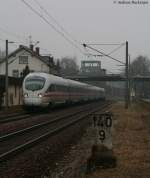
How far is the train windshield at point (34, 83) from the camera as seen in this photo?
129 feet

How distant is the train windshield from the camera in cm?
3928

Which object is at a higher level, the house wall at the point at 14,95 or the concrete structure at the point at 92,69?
the concrete structure at the point at 92,69

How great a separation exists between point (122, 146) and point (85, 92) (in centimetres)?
5463

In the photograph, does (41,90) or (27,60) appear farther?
(27,60)

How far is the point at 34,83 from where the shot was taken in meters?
39.5

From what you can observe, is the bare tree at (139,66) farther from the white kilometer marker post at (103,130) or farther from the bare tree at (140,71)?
the white kilometer marker post at (103,130)

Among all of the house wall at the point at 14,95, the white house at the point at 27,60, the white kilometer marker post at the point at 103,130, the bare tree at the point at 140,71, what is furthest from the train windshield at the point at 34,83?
the bare tree at the point at 140,71

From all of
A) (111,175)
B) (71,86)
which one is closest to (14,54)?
(71,86)

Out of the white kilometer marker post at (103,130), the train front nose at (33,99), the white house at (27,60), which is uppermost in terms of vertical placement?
the white house at (27,60)

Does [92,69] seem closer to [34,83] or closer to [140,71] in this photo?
[140,71]

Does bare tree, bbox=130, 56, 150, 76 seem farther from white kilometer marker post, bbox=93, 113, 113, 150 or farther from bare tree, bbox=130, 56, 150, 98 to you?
white kilometer marker post, bbox=93, 113, 113, 150

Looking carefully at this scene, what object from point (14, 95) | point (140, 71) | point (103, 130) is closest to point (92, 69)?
point (140, 71)

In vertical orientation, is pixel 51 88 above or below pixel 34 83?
below

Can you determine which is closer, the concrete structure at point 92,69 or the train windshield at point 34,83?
the train windshield at point 34,83
